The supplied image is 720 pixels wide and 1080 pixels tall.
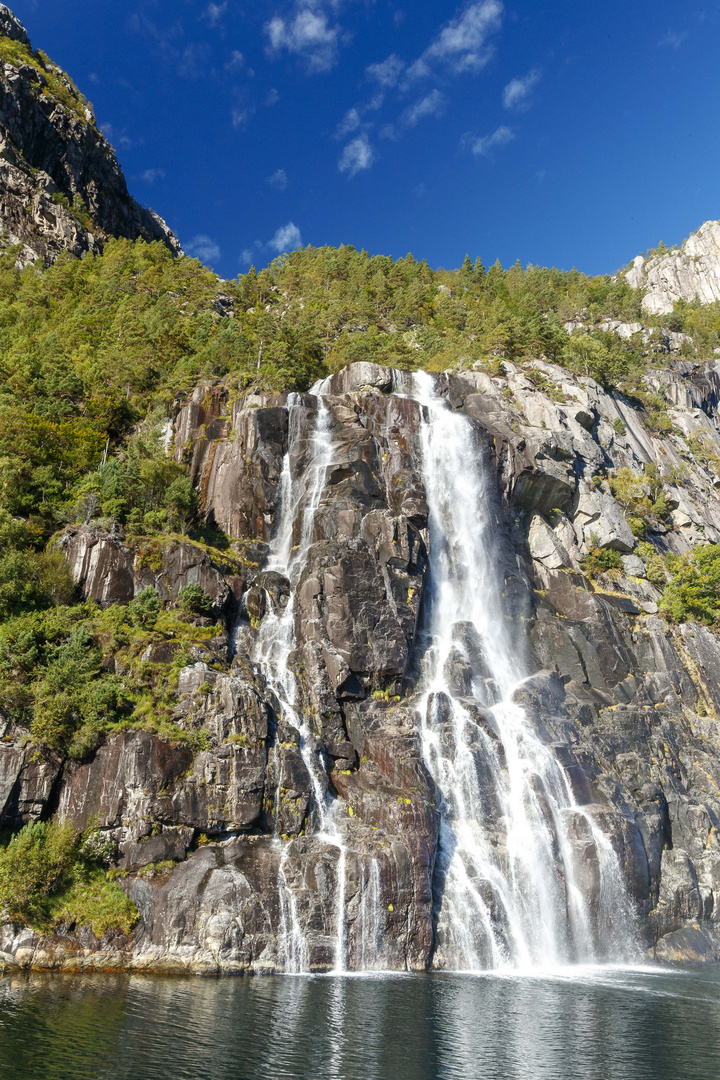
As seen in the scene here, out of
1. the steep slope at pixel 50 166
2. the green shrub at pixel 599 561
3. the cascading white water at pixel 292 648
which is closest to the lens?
the cascading white water at pixel 292 648

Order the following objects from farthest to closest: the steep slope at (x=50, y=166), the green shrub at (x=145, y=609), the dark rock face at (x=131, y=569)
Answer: the steep slope at (x=50, y=166)
the dark rock face at (x=131, y=569)
the green shrub at (x=145, y=609)

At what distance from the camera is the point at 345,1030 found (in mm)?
20984

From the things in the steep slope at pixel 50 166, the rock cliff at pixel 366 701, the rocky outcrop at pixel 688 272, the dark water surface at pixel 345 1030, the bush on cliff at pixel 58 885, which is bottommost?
the dark water surface at pixel 345 1030

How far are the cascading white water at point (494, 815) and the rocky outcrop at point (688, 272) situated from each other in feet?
375

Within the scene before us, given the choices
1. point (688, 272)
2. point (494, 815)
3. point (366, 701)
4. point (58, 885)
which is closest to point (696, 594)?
point (494, 815)

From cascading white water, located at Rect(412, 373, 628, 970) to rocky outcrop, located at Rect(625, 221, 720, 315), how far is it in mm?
114308

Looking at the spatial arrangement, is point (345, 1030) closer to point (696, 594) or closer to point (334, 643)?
point (334, 643)

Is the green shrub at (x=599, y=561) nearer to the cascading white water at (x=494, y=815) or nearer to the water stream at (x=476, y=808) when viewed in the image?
the water stream at (x=476, y=808)

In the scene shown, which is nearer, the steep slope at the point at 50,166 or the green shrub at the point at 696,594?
the green shrub at the point at 696,594

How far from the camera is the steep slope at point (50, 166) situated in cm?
9825

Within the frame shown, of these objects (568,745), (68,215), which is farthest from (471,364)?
(68,215)

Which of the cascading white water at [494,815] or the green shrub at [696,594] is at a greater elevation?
the green shrub at [696,594]

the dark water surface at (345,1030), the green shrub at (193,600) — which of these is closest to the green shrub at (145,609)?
the green shrub at (193,600)

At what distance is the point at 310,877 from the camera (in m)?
31.1
